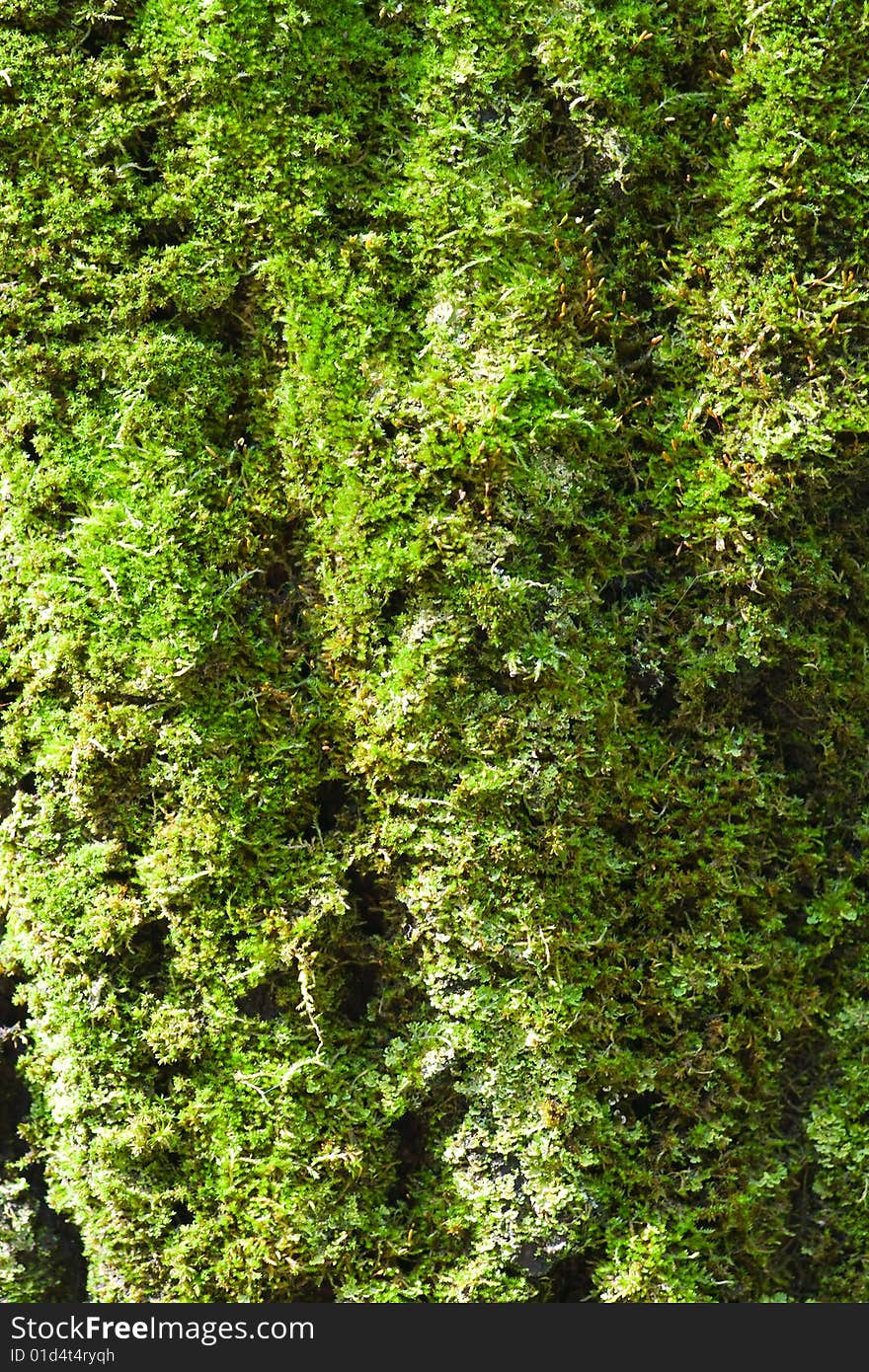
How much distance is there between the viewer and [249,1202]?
2619mm

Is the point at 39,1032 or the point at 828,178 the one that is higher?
the point at 828,178

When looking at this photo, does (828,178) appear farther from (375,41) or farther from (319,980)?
(319,980)

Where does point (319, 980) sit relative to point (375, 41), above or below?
below

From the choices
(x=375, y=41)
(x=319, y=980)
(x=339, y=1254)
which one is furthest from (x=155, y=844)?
(x=375, y=41)

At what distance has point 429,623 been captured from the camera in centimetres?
265

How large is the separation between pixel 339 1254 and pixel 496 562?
1.65 m

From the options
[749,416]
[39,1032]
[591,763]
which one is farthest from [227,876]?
[749,416]

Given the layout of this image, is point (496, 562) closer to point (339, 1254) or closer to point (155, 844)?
point (155, 844)

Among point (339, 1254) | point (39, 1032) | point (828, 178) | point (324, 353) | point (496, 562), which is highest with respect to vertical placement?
point (828, 178)

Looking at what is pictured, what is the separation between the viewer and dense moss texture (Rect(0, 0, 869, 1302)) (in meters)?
2.63

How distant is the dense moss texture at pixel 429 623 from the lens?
2635mm

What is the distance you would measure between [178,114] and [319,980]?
209 centimetres

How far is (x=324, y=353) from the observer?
270 centimetres

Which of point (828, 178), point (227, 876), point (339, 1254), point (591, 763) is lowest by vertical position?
point (339, 1254)
